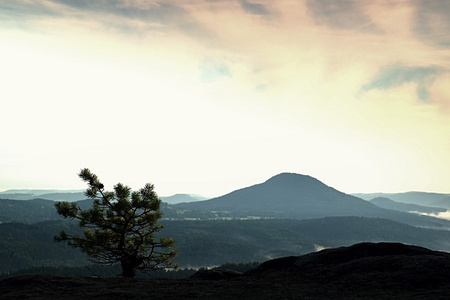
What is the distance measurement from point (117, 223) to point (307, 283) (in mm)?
22583

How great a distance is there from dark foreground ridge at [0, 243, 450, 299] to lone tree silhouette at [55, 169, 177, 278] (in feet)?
34.4

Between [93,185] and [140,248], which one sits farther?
[140,248]

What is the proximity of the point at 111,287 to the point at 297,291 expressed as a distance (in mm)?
12887

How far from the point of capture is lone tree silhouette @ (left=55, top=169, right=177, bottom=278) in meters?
39.0

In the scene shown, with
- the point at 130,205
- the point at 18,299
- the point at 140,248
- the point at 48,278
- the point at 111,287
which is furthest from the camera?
the point at 140,248

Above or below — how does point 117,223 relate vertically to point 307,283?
above

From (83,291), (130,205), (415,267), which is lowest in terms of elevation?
(83,291)

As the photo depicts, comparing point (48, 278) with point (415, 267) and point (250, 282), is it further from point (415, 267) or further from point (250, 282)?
point (415, 267)

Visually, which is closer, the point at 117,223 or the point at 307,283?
the point at 307,283

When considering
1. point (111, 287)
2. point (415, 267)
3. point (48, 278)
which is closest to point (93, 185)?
point (48, 278)

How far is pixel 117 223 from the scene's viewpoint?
40.2 m

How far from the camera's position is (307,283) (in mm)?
25328

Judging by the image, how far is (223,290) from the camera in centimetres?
2461

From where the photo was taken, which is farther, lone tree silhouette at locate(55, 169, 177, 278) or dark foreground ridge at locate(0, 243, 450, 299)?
lone tree silhouette at locate(55, 169, 177, 278)
